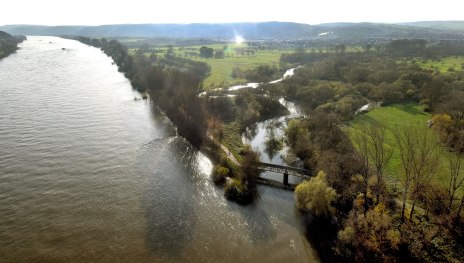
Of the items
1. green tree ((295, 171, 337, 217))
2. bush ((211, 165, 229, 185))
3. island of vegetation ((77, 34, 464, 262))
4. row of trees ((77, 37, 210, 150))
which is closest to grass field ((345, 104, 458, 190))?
island of vegetation ((77, 34, 464, 262))

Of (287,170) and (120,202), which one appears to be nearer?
(120,202)

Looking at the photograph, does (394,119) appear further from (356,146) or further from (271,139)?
(271,139)

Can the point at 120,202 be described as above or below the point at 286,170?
below

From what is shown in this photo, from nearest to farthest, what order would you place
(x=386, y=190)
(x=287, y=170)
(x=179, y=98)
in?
(x=386, y=190) → (x=287, y=170) → (x=179, y=98)

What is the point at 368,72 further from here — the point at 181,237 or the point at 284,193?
the point at 181,237

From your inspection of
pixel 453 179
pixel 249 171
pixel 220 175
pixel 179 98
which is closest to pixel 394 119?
pixel 453 179

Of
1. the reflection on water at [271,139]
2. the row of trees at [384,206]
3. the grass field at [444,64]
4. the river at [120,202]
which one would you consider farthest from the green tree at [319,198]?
the grass field at [444,64]

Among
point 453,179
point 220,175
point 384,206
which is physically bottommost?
point 220,175
